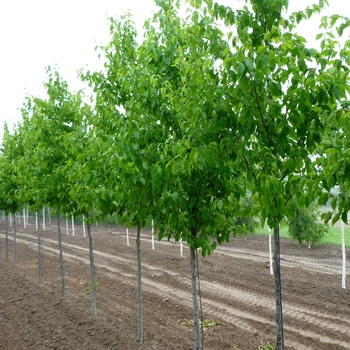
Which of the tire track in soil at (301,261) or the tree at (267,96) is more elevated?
the tree at (267,96)

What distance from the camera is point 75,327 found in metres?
8.20

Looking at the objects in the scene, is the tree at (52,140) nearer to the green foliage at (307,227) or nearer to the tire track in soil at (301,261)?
the tire track in soil at (301,261)

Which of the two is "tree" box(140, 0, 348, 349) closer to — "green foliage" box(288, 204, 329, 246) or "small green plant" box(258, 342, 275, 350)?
"small green plant" box(258, 342, 275, 350)

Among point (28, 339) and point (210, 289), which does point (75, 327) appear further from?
point (210, 289)

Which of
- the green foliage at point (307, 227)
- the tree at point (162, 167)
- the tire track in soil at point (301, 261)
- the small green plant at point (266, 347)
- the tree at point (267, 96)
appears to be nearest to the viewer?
the tree at point (267, 96)

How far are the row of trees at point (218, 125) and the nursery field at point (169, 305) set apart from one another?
3030 millimetres

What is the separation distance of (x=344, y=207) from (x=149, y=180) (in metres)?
2.90

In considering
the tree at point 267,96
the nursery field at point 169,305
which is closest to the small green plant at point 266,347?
the nursery field at point 169,305

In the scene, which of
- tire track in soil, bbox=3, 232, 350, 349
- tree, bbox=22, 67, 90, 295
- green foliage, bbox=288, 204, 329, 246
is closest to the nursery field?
tire track in soil, bbox=3, 232, 350, 349

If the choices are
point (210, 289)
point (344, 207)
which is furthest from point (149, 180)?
point (210, 289)

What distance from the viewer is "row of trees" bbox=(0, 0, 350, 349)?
3.24 metres

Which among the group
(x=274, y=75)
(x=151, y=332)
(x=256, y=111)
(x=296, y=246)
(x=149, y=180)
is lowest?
(x=296, y=246)

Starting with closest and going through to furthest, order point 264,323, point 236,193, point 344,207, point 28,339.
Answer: point 344,207, point 236,193, point 28,339, point 264,323

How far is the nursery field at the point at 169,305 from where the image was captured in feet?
26.2
